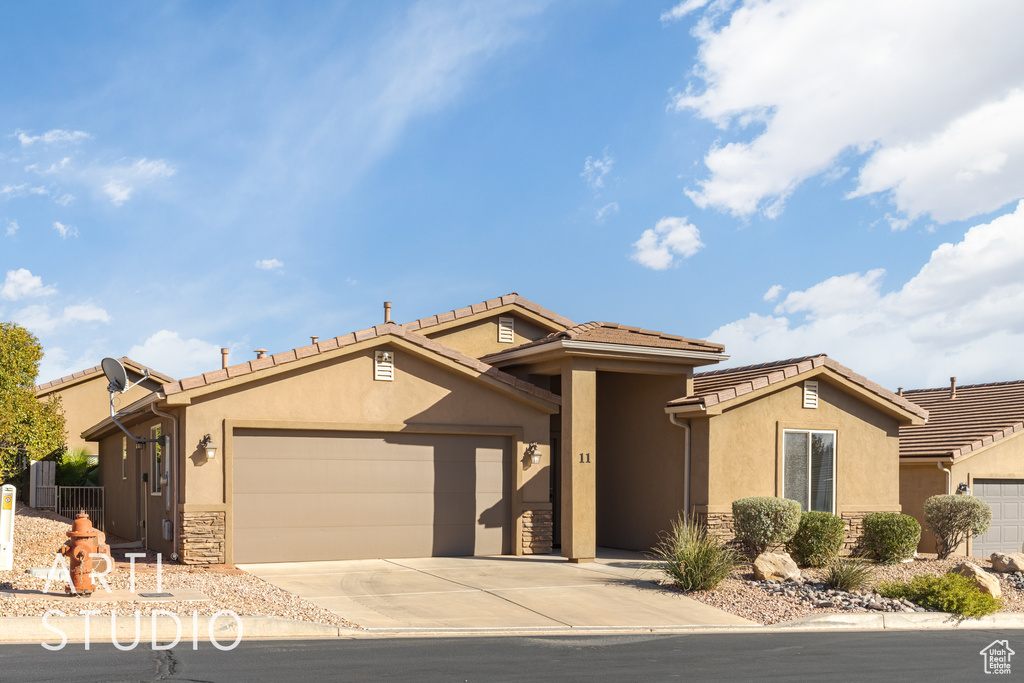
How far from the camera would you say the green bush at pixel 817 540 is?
643 inches

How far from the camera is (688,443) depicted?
17594 millimetres

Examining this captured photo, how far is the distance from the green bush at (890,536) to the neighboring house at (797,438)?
551 millimetres

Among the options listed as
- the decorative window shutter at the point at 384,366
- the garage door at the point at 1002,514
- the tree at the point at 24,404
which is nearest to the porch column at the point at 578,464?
the decorative window shutter at the point at 384,366

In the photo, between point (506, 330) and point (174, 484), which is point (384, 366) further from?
point (506, 330)

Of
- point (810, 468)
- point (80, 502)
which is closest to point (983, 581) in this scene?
point (810, 468)

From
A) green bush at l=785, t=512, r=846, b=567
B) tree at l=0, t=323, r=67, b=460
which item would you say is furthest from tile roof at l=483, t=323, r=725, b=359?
tree at l=0, t=323, r=67, b=460

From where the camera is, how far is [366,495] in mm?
16625

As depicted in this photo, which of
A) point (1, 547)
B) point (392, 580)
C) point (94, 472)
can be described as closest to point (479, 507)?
point (392, 580)

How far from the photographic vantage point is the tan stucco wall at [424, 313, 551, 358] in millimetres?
21578

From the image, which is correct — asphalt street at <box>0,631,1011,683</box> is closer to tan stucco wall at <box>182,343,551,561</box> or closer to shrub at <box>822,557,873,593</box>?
shrub at <box>822,557,873,593</box>

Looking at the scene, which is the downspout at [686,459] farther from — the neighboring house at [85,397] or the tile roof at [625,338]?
the neighboring house at [85,397]

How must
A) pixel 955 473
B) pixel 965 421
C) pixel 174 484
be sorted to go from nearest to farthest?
pixel 174 484 < pixel 955 473 < pixel 965 421

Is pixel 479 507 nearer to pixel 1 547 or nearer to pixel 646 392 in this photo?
pixel 646 392

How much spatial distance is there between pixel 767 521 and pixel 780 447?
6.92 ft
